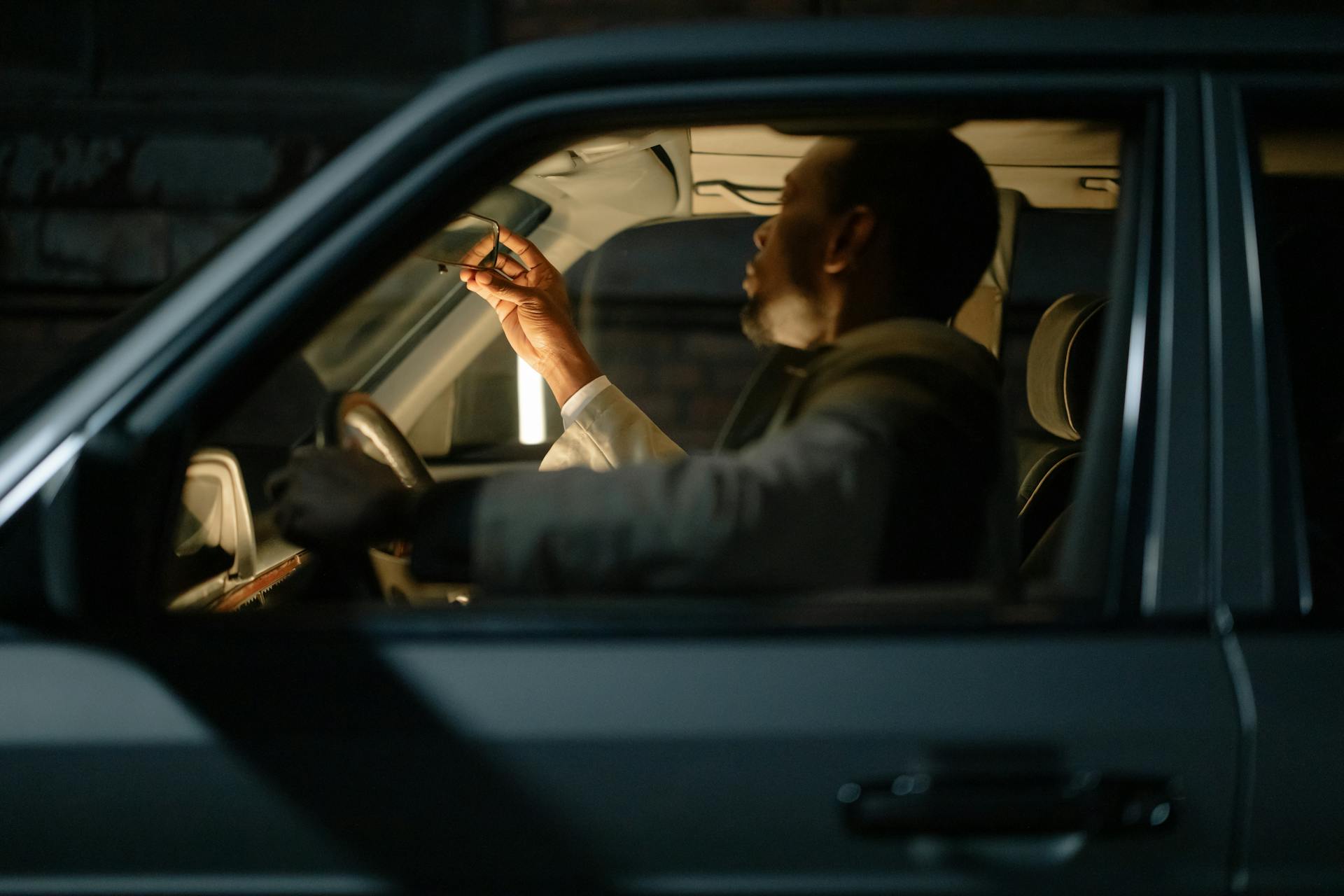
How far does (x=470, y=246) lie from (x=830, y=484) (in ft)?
3.02

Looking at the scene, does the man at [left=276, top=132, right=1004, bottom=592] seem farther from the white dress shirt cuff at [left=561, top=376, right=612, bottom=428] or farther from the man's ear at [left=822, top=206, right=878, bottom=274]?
the white dress shirt cuff at [left=561, top=376, right=612, bottom=428]

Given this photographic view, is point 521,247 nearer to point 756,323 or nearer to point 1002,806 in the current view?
point 756,323

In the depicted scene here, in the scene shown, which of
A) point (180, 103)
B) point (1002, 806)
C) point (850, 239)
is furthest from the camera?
point (180, 103)

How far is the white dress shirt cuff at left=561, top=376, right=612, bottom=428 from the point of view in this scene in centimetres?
193

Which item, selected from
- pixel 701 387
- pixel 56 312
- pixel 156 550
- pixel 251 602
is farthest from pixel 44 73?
pixel 156 550

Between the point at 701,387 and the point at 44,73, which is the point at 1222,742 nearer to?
the point at 701,387

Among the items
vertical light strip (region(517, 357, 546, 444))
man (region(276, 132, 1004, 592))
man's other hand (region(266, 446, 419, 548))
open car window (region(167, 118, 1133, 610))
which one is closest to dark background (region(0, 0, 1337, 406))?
open car window (region(167, 118, 1133, 610))

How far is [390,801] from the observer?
986 mm

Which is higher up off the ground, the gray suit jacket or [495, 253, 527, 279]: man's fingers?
[495, 253, 527, 279]: man's fingers

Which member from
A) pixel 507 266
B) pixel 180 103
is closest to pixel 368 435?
pixel 507 266

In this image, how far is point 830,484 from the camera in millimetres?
1133

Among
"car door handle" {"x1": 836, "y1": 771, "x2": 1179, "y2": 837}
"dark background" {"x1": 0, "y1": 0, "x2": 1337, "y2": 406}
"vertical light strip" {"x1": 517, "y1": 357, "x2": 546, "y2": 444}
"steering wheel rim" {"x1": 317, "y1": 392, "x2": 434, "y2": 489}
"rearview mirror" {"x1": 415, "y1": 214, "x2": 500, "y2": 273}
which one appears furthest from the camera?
"dark background" {"x1": 0, "y1": 0, "x2": 1337, "y2": 406}

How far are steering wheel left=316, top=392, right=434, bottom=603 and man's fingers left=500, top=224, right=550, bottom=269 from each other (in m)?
0.49

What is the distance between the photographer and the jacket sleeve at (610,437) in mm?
1910
